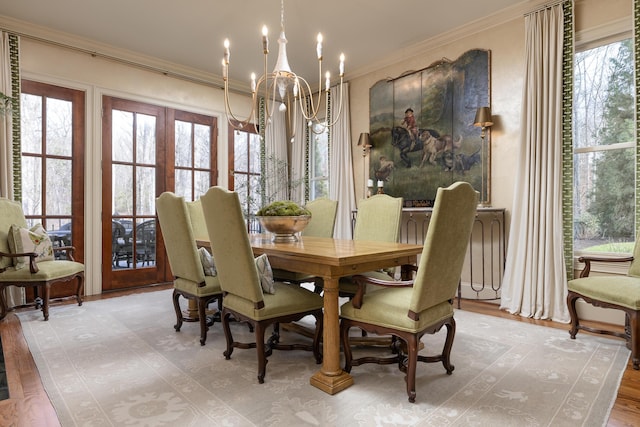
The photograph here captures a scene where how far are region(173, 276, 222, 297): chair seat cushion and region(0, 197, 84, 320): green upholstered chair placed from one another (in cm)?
145

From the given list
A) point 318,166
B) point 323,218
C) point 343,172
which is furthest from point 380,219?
point 318,166

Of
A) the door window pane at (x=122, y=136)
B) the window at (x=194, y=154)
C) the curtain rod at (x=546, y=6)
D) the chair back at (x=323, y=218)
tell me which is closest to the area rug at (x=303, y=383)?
the chair back at (x=323, y=218)

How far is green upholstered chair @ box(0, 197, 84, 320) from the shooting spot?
3.34 metres

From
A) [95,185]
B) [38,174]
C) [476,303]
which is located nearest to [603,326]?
[476,303]

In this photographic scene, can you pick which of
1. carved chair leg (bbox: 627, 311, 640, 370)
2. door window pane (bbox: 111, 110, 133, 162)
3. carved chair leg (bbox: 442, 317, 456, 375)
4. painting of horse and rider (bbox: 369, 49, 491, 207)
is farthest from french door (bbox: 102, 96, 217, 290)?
carved chair leg (bbox: 627, 311, 640, 370)

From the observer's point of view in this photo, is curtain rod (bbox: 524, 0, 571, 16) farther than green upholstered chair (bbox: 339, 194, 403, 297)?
Yes

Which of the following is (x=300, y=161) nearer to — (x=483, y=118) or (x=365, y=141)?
(x=365, y=141)

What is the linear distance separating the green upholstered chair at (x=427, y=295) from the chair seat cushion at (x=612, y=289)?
4.00 ft

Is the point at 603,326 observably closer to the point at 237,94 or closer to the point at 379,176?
the point at 379,176

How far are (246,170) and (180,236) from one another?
3.34 meters

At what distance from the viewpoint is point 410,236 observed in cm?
476

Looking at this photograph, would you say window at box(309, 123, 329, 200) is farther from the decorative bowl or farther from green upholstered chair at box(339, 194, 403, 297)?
the decorative bowl

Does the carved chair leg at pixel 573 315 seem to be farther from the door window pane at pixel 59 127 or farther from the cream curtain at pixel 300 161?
the door window pane at pixel 59 127

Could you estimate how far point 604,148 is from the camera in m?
3.32
